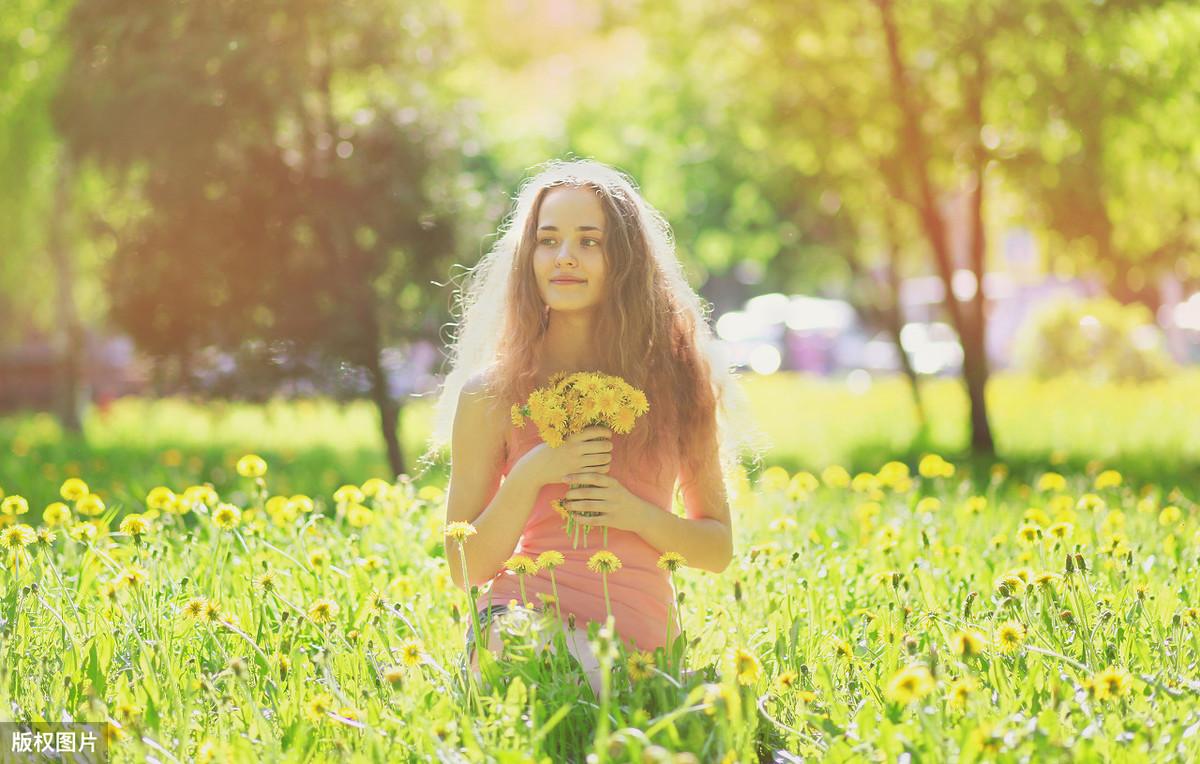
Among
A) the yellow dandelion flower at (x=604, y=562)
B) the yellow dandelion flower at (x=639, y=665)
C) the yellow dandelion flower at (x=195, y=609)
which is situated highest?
the yellow dandelion flower at (x=604, y=562)

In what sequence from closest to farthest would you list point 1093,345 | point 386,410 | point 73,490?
point 73,490, point 386,410, point 1093,345

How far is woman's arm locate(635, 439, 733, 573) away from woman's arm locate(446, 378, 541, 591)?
29 cm

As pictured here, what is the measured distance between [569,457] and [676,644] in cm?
46

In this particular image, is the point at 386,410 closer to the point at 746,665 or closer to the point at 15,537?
the point at 15,537

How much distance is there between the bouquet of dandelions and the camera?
8.51 ft

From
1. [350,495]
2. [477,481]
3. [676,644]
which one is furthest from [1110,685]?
[350,495]

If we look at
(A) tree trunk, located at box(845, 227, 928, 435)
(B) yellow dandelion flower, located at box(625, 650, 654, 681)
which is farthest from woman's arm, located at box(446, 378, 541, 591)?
(A) tree trunk, located at box(845, 227, 928, 435)

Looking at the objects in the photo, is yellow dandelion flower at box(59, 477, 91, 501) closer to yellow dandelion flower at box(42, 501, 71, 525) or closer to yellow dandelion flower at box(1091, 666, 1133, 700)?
yellow dandelion flower at box(42, 501, 71, 525)

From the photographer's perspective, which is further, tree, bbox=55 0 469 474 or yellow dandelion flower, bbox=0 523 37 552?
tree, bbox=55 0 469 474

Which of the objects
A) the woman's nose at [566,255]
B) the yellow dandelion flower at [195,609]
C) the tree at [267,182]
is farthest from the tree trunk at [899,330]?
the yellow dandelion flower at [195,609]

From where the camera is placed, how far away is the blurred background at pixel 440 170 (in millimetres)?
6855

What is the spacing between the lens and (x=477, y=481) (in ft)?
9.36

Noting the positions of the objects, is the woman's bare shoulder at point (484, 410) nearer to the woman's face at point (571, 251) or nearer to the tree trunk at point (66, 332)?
the woman's face at point (571, 251)

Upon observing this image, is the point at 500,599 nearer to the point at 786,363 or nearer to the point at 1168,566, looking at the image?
the point at 1168,566
